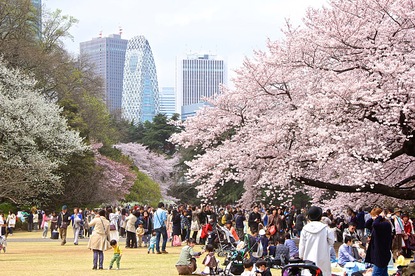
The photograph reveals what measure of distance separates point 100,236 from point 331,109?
23.7ft

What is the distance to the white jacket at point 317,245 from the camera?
1037cm

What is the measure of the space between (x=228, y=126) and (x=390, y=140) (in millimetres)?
6661

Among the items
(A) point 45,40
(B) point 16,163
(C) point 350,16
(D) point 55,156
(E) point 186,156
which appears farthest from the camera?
(E) point 186,156

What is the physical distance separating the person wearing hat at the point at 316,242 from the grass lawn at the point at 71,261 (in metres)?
6.66

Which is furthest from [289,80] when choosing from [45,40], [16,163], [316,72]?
[45,40]

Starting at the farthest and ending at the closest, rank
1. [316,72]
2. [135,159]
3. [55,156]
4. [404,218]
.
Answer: [135,159]
[55,156]
[316,72]
[404,218]

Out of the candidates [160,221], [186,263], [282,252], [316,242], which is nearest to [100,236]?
[186,263]

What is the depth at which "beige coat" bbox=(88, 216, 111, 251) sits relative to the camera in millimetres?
17844

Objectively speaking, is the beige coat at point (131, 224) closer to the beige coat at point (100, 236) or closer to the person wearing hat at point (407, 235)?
the beige coat at point (100, 236)

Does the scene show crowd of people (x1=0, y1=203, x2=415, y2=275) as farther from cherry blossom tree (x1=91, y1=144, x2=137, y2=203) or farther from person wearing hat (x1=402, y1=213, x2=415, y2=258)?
cherry blossom tree (x1=91, y1=144, x2=137, y2=203)

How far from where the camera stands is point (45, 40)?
5241 cm

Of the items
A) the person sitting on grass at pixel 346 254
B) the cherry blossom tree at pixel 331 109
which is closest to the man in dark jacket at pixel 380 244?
the person sitting on grass at pixel 346 254

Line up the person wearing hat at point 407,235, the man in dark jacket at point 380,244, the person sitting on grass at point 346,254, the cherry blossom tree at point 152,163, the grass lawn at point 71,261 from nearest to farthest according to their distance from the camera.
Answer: the man in dark jacket at point 380,244, the person sitting on grass at point 346,254, the grass lawn at point 71,261, the person wearing hat at point 407,235, the cherry blossom tree at point 152,163

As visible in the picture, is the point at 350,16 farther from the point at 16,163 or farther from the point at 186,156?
the point at 186,156
